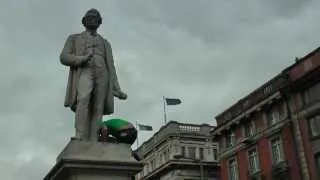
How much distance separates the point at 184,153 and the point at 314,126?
26059 mm

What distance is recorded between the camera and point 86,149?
11.3 metres

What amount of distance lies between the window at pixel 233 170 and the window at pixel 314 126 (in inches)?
493

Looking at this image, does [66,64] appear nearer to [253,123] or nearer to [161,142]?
[253,123]

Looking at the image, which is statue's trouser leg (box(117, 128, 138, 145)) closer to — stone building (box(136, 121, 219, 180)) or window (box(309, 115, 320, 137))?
window (box(309, 115, 320, 137))

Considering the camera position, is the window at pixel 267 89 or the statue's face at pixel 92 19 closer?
the statue's face at pixel 92 19

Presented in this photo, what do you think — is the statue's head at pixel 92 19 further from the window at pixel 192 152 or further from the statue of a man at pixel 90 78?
the window at pixel 192 152

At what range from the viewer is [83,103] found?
11.9 meters

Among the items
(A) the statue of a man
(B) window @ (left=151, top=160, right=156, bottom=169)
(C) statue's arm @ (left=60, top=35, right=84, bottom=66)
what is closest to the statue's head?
(A) the statue of a man

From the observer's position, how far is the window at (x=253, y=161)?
55562 mm

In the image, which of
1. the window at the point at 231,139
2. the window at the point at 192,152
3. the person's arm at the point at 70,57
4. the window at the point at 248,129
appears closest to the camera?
the person's arm at the point at 70,57

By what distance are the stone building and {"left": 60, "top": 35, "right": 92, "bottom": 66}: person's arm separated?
58.7m

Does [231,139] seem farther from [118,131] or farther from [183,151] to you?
[118,131]

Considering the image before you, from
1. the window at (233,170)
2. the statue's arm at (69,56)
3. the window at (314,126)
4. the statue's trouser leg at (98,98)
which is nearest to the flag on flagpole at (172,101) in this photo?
the window at (233,170)

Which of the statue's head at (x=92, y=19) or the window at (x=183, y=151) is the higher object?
the window at (x=183, y=151)
